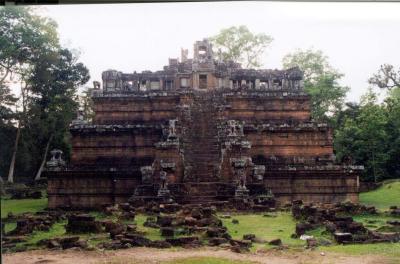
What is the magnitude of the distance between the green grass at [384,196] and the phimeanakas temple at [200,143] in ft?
6.28

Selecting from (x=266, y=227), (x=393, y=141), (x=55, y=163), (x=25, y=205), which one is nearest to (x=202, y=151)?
(x=55, y=163)

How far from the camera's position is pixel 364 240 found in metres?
11.8

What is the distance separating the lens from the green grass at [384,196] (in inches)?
890

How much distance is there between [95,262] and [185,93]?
15.7 metres

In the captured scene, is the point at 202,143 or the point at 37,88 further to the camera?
the point at 37,88

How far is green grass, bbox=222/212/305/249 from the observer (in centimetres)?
1261

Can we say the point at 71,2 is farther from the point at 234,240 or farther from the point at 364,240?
the point at 364,240

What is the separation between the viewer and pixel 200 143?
22.3 m

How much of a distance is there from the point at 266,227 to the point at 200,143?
28.3 ft

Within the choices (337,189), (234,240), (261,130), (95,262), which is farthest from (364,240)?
(261,130)

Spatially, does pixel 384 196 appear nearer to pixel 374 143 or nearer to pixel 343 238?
pixel 374 143

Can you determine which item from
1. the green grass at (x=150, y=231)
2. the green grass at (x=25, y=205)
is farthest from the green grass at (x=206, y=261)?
the green grass at (x=25, y=205)

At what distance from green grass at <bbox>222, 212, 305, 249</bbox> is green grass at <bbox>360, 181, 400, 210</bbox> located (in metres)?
7.56

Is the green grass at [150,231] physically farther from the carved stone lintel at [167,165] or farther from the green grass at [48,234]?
the carved stone lintel at [167,165]
